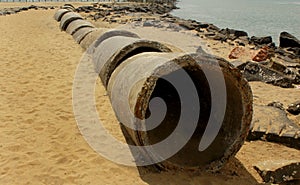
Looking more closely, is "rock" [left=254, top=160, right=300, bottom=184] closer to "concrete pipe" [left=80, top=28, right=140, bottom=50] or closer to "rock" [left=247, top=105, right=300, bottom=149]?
"rock" [left=247, top=105, right=300, bottom=149]

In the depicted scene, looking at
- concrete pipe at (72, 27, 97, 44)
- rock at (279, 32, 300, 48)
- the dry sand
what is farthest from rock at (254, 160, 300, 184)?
rock at (279, 32, 300, 48)

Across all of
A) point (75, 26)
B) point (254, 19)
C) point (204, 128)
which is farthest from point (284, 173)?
point (254, 19)

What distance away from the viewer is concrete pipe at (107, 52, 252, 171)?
4465 millimetres

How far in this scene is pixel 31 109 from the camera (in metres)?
6.82

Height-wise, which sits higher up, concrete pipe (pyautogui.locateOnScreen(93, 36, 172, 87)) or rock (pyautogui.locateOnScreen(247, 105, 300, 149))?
concrete pipe (pyautogui.locateOnScreen(93, 36, 172, 87))

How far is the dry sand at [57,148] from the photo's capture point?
454 centimetres

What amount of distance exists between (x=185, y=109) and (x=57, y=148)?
85.5 inches

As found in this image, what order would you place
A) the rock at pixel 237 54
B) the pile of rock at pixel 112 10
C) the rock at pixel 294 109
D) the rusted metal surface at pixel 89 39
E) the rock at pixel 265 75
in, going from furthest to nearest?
the pile of rock at pixel 112 10
the rock at pixel 237 54
the rusted metal surface at pixel 89 39
the rock at pixel 265 75
the rock at pixel 294 109

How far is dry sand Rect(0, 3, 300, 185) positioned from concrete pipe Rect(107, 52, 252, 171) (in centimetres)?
32

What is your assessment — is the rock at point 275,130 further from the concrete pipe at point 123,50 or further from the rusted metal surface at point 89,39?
the rusted metal surface at point 89,39

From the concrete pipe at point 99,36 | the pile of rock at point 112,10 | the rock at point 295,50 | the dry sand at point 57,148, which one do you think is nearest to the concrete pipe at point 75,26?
the concrete pipe at point 99,36

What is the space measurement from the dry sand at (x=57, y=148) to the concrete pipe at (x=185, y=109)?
0.32 m

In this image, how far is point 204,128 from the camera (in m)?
5.52

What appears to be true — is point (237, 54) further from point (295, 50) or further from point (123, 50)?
point (123, 50)
